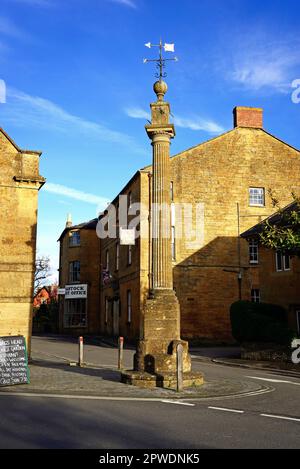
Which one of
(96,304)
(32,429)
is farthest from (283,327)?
(96,304)

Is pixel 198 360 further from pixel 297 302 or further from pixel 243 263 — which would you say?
pixel 243 263

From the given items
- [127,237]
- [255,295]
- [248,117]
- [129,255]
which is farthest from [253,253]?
[248,117]

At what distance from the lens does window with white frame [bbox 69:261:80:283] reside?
42.4 m

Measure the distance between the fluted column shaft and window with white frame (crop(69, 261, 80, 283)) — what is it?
97.5ft

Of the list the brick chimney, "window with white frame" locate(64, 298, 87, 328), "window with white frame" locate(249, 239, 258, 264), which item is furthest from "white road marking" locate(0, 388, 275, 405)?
"window with white frame" locate(64, 298, 87, 328)

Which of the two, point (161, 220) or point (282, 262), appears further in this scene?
point (282, 262)

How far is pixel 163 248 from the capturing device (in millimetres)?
13219

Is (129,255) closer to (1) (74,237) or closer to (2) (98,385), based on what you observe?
(1) (74,237)

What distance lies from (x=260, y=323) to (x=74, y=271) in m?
24.3

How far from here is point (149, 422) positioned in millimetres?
7723

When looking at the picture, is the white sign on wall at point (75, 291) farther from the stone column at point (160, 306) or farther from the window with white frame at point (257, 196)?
the stone column at point (160, 306)

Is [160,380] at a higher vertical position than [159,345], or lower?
lower

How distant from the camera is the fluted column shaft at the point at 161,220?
13.1m

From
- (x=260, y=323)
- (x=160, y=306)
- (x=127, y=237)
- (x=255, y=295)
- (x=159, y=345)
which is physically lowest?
(x=159, y=345)
